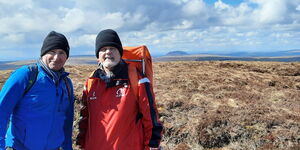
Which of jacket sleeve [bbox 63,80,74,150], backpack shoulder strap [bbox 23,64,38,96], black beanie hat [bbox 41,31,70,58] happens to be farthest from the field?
backpack shoulder strap [bbox 23,64,38,96]

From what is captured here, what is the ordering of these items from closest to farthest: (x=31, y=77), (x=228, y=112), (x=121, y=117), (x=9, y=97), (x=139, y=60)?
(x=9, y=97) → (x=31, y=77) → (x=121, y=117) → (x=139, y=60) → (x=228, y=112)

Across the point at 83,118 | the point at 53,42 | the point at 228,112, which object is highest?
the point at 53,42

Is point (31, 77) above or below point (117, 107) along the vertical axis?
above

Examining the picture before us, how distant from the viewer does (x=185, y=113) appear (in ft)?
39.4

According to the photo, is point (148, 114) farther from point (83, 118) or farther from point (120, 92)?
point (83, 118)

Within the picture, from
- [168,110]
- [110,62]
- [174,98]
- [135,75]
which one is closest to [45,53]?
[110,62]

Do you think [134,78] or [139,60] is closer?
[134,78]

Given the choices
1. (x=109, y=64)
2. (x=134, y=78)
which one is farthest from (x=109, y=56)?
(x=134, y=78)

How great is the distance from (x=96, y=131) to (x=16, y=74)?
1825 mm

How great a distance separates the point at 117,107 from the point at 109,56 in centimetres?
104

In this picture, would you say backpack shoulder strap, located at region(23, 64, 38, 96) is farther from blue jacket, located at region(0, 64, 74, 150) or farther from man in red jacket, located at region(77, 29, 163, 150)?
man in red jacket, located at region(77, 29, 163, 150)

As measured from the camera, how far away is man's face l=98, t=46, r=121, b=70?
4871mm

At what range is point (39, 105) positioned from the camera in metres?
4.50

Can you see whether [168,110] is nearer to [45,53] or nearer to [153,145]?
[153,145]
